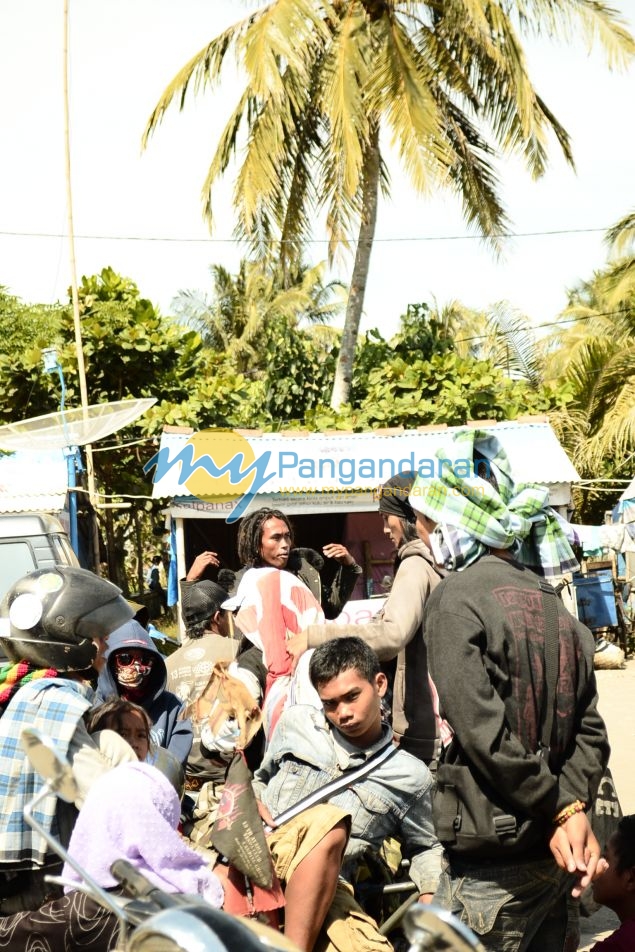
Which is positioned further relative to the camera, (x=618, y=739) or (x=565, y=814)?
(x=618, y=739)

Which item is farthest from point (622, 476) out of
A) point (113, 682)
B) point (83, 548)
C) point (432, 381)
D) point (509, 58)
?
point (113, 682)

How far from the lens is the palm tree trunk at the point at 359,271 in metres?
16.0

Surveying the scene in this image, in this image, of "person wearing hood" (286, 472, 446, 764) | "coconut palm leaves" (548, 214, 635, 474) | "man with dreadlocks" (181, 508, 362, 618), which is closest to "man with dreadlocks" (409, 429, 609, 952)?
"person wearing hood" (286, 472, 446, 764)

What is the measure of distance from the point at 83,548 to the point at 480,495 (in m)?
11.8

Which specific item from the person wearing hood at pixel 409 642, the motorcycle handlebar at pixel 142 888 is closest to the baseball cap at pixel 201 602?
the person wearing hood at pixel 409 642

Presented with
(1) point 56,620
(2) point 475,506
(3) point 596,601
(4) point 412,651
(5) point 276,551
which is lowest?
(3) point 596,601

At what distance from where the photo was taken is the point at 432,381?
15211 millimetres

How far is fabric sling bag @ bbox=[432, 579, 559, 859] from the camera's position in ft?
7.97

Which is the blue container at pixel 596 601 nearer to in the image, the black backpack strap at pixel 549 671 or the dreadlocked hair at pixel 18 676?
the black backpack strap at pixel 549 671

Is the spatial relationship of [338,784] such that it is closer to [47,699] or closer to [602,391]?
[47,699]

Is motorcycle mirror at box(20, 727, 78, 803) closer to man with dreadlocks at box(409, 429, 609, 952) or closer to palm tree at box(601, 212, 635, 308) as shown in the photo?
man with dreadlocks at box(409, 429, 609, 952)

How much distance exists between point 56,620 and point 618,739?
661 cm

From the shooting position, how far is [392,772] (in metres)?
3.34

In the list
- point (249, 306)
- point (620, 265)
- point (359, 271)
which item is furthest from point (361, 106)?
point (249, 306)
